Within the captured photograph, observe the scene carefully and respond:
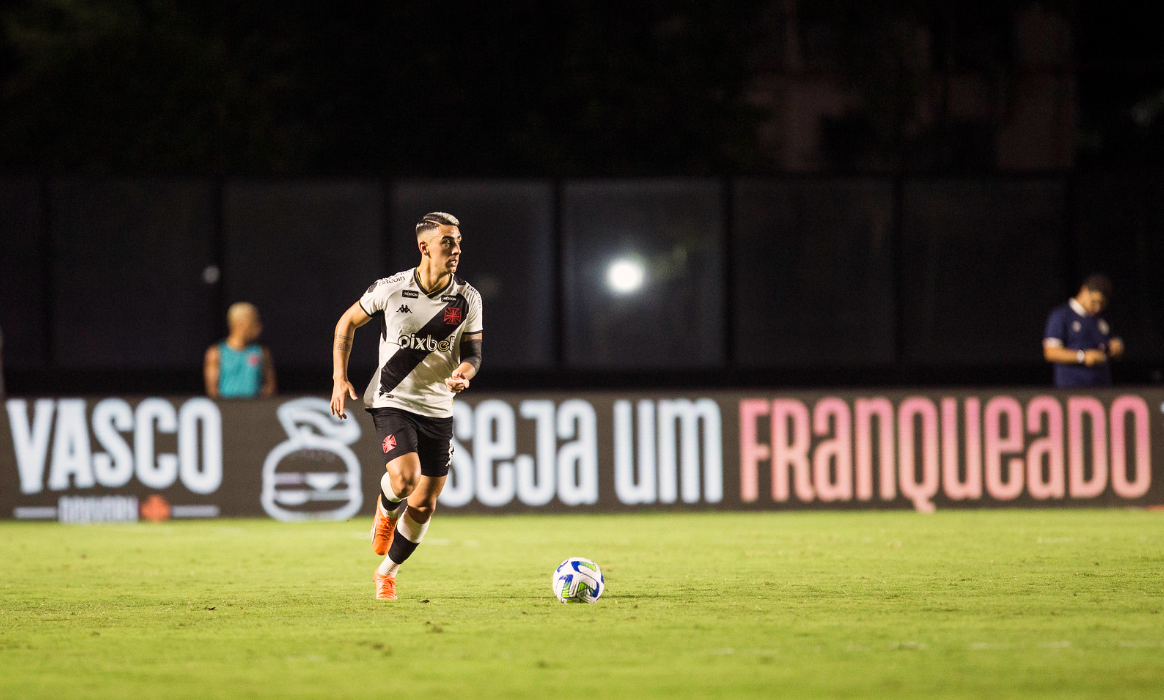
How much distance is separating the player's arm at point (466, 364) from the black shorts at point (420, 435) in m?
0.26

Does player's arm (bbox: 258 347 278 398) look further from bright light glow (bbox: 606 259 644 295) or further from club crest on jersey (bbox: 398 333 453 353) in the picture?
club crest on jersey (bbox: 398 333 453 353)

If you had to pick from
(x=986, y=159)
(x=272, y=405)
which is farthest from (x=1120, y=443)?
(x=986, y=159)

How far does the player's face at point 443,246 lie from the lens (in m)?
9.80

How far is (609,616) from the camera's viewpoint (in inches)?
355

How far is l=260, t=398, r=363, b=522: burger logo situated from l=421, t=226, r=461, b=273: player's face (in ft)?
24.2

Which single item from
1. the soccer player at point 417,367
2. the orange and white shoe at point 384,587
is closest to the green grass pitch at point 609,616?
the orange and white shoe at point 384,587

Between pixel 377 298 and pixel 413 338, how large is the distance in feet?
1.08

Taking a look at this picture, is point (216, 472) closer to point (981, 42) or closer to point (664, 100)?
point (664, 100)

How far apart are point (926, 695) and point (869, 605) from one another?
2877mm

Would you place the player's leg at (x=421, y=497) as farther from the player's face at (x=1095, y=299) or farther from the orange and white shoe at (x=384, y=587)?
the player's face at (x=1095, y=299)

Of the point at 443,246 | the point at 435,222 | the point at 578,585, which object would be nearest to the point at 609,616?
the point at 578,585

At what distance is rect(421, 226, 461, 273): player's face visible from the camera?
9805mm

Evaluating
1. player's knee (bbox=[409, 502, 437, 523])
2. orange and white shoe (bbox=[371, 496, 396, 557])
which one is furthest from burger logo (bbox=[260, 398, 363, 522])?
player's knee (bbox=[409, 502, 437, 523])

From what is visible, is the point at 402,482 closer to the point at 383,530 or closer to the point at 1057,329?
the point at 383,530
